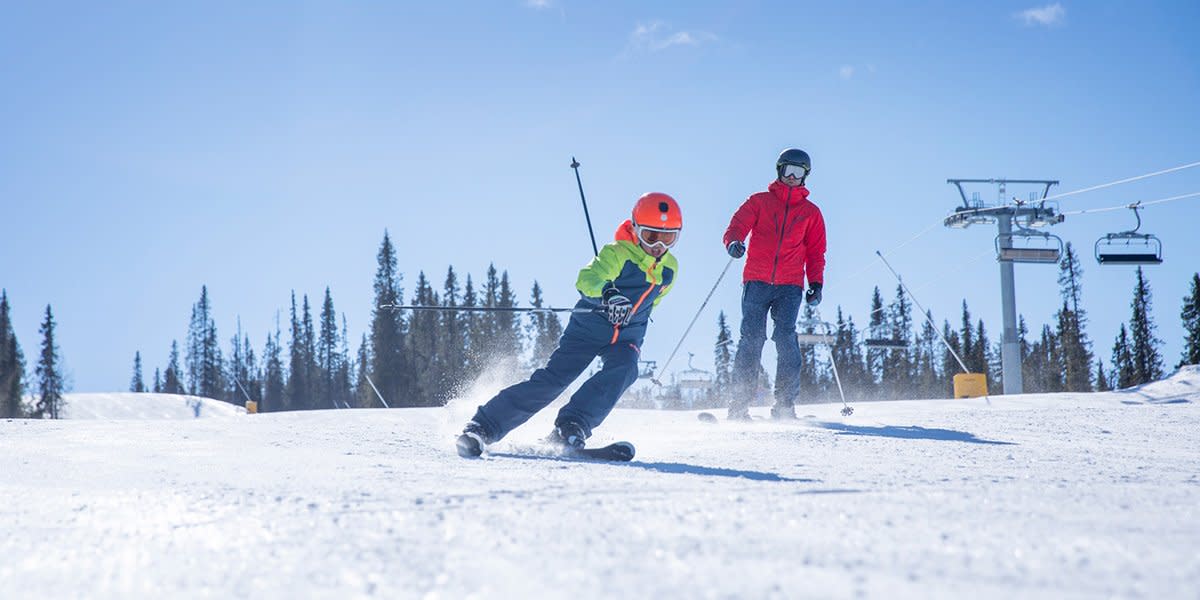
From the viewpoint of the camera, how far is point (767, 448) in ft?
13.2

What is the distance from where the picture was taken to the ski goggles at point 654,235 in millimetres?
4625

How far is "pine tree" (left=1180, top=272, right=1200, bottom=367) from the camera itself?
63.6 meters

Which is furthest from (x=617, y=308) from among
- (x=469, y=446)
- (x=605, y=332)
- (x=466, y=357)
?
(x=466, y=357)

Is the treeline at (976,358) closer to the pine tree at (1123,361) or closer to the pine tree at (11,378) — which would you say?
the pine tree at (1123,361)

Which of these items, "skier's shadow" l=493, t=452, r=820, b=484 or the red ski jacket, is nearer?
"skier's shadow" l=493, t=452, r=820, b=484

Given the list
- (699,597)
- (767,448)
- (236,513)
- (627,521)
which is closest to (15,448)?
(236,513)

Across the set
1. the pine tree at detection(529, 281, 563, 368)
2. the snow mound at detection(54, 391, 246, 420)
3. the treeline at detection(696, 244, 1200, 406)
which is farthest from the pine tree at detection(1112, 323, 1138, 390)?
the snow mound at detection(54, 391, 246, 420)

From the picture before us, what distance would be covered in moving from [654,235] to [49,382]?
3233 inches

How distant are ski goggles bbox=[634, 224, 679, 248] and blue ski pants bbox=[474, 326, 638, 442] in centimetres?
54

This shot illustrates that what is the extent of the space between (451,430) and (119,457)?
81.6 inches

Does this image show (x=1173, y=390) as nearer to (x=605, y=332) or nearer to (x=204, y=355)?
(x=605, y=332)

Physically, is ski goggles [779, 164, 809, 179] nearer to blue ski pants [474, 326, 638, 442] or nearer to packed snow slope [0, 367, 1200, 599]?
blue ski pants [474, 326, 638, 442]

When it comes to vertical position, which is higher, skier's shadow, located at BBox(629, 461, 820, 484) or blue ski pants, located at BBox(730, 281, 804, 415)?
blue ski pants, located at BBox(730, 281, 804, 415)

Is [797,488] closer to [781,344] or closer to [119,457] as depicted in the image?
[119,457]
